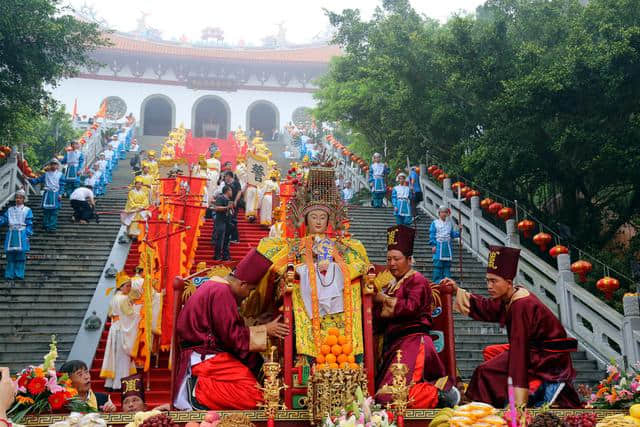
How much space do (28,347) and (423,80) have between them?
9.18 metres

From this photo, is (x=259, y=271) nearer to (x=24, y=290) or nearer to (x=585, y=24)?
(x=24, y=290)

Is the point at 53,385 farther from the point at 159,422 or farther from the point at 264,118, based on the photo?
the point at 264,118

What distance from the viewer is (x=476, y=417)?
3.71 meters

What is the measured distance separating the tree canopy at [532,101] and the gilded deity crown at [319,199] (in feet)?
20.2

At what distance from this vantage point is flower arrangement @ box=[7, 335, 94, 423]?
4.19 metres

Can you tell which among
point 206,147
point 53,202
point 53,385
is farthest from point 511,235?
point 206,147

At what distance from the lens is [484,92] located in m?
12.4

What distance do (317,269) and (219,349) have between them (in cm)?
104

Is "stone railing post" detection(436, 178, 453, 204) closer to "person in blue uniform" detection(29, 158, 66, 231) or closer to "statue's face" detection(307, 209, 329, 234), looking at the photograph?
"person in blue uniform" detection(29, 158, 66, 231)

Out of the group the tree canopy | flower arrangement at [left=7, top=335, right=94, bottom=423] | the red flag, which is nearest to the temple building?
the red flag

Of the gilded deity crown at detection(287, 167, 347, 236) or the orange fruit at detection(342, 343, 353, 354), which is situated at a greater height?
the gilded deity crown at detection(287, 167, 347, 236)

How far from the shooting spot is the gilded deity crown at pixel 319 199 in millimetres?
5789

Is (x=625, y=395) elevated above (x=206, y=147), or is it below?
below

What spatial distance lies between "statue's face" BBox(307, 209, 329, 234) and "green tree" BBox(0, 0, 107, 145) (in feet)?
26.0
